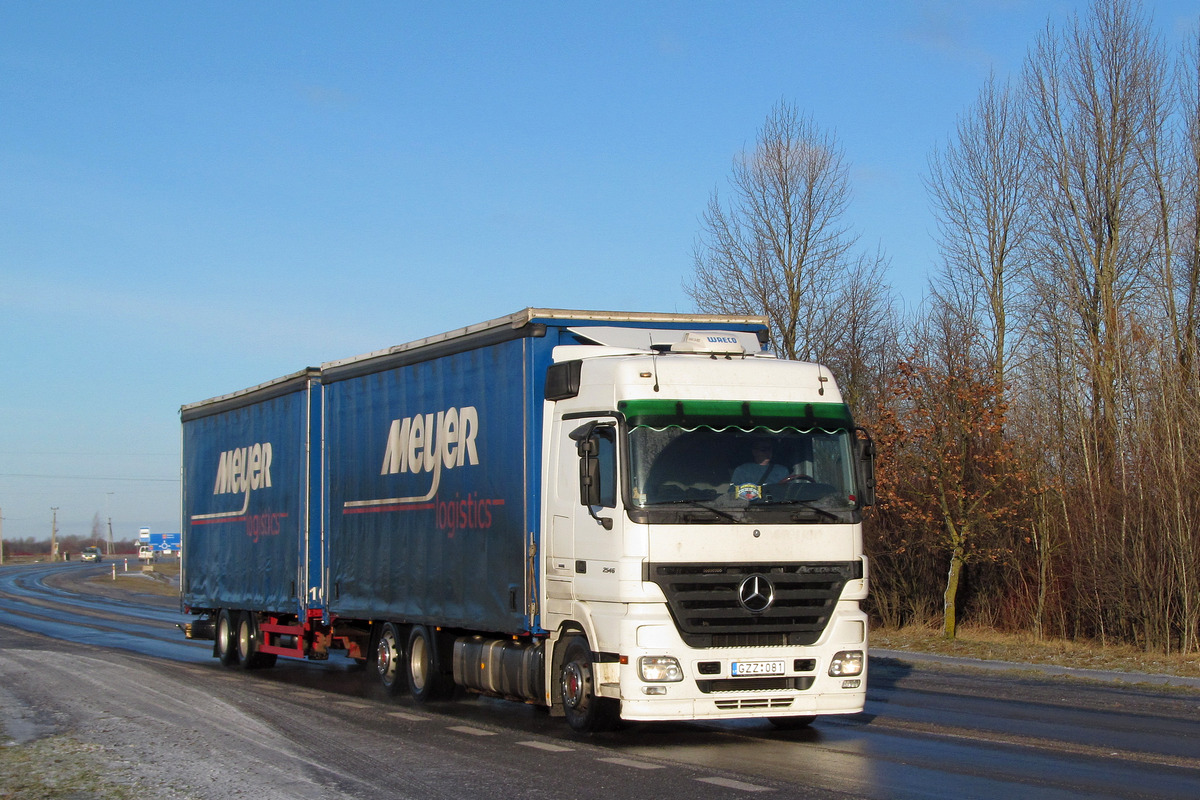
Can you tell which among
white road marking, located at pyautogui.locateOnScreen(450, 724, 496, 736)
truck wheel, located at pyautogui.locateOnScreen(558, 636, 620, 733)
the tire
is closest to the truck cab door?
truck wheel, located at pyautogui.locateOnScreen(558, 636, 620, 733)

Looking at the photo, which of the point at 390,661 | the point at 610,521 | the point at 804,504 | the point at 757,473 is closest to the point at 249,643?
the point at 390,661

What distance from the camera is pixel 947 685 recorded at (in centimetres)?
1720

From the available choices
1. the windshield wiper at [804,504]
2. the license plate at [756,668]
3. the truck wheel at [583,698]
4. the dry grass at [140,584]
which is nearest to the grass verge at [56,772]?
the truck wheel at [583,698]

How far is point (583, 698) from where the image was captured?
11344 millimetres

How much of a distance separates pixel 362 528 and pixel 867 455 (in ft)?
24.2

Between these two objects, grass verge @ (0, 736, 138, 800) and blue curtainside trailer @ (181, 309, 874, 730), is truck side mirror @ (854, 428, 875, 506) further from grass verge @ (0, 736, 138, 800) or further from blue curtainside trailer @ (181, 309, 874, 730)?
grass verge @ (0, 736, 138, 800)

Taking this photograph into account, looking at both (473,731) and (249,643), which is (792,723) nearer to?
(473,731)

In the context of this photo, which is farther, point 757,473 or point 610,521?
point 757,473

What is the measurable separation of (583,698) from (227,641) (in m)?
11.6

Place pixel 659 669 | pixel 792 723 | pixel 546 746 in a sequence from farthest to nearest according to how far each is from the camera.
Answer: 1. pixel 792 723
2. pixel 546 746
3. pixel 659 669

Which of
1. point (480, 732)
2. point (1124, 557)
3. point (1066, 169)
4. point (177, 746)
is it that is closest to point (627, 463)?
point (480, 732)

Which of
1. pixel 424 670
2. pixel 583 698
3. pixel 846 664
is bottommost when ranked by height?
pixel 424 670

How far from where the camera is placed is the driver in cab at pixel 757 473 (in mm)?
11000

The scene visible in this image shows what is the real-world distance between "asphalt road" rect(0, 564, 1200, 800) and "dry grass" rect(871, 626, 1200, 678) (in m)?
2.88
